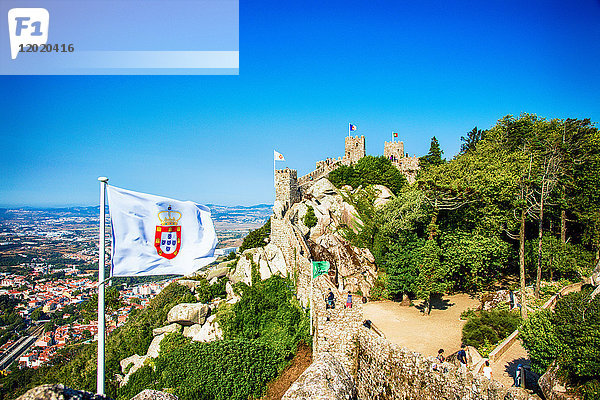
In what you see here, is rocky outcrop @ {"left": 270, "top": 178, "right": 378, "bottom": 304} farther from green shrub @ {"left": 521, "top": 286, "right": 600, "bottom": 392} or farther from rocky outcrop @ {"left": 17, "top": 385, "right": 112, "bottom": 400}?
rocky outcrop @ {"left": 17, "top": 385, "right": 112, "bottom": 400}

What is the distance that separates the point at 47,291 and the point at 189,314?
2478 centimetres

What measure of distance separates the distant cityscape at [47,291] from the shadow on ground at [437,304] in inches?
393

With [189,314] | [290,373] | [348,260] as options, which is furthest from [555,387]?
[189,314]

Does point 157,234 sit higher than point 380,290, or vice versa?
point 157,234

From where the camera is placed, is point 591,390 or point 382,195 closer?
point 591,390

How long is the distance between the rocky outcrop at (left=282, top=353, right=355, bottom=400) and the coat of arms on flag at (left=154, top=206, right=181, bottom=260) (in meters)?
3.37

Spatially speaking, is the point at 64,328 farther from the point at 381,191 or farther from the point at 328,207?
the point at 381,191

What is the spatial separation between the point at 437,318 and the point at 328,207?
12.2 m

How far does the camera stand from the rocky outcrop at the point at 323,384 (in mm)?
6293

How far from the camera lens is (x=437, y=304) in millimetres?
17484

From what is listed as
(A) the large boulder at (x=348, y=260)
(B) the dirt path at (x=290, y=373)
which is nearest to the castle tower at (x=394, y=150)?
(A) the large boulder at (x=348, y=260)

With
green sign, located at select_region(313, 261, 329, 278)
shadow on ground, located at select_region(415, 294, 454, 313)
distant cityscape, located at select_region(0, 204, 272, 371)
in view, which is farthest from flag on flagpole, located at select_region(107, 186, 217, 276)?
shadow on ground, located at select_region(415, 294, 454, 313)

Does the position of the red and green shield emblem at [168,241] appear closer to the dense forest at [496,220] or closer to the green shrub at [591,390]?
the green shrub at [591,390]

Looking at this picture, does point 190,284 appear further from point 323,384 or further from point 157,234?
point 323,384
